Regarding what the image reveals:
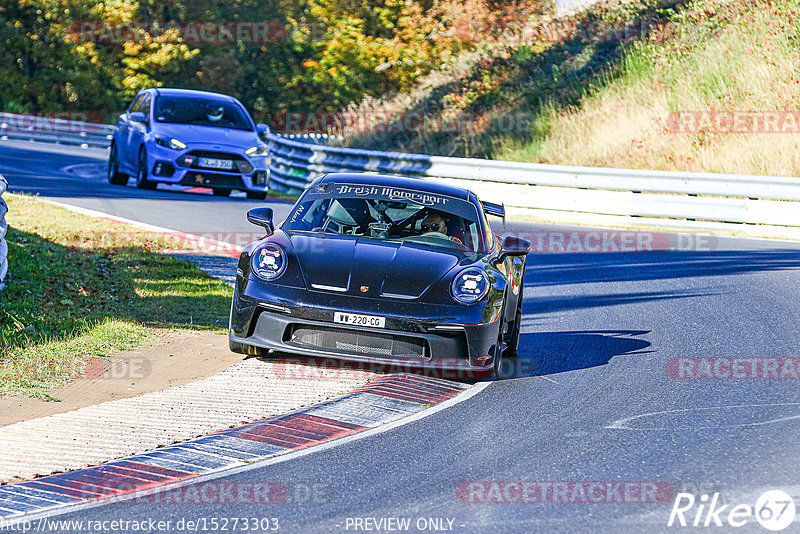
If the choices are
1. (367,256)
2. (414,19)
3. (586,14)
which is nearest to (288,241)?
(367,256)

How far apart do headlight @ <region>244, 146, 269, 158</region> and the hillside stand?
27.2 feet

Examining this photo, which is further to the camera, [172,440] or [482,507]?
[172,440]

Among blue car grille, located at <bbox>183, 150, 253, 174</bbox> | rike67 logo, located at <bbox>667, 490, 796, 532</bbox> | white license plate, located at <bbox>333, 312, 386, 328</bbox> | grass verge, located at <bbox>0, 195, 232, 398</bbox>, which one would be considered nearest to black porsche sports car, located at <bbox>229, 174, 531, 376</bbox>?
white license plate, located at <bbox>333, 312, 386, 328</bbox>

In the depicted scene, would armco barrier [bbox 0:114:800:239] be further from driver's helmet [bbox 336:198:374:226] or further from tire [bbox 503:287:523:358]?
driver's helmet [bbox 336:198:374:226]

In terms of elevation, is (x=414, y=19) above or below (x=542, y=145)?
above

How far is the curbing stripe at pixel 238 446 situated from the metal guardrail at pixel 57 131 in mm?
36539

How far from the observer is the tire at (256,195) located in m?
21.1

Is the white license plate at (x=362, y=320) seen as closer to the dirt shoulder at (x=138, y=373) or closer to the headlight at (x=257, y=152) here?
the dirt shoulder at (x=138, y=373)

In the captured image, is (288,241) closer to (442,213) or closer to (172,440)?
(442,213)

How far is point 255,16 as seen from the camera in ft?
180

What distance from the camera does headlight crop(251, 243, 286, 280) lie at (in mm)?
8248

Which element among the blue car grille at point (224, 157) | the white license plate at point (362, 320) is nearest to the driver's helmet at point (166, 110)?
the blue car grille at point (224, 157)

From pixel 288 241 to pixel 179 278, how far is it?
4062mm

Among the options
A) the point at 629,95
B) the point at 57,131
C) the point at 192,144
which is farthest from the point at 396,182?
the point at 57,131
